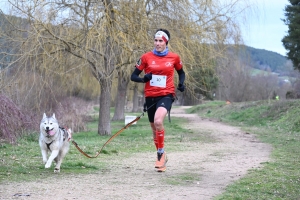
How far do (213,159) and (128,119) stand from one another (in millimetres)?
12678

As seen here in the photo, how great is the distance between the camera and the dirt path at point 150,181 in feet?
20.9

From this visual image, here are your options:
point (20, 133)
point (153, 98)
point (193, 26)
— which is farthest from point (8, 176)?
point (193, 26)

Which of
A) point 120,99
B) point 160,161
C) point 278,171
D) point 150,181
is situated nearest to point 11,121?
point 160,161

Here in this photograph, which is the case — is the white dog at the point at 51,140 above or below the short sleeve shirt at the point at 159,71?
below

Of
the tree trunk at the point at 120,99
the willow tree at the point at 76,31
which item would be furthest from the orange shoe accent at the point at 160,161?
the tree trunk at the point at 120,99

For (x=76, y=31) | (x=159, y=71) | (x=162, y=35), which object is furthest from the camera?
(x=76, y=31)

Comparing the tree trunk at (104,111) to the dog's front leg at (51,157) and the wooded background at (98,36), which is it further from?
the dog's front leg at (51,157)

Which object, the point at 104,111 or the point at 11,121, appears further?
the point at 104,111

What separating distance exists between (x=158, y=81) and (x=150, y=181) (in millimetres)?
1899

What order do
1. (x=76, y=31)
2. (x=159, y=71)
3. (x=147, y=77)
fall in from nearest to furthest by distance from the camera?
(x=147, y=77) < (x=159, y=71) < (x=76, y=31)

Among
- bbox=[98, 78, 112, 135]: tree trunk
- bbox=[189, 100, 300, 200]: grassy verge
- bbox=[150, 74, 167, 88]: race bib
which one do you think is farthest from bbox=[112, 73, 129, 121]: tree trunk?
bbox=[150, 74, 167, 88]: race bib

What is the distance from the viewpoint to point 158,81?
8664mm

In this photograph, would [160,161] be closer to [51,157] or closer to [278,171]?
[51,157]

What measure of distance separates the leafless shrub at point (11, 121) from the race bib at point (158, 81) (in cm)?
684
